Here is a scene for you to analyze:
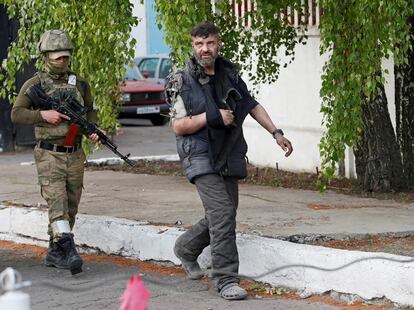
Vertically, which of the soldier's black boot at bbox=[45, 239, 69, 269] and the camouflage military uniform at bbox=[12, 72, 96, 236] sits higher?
the camouflage military uniform at bbox=[12, 72, 96, 236]

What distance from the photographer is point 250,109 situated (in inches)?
340

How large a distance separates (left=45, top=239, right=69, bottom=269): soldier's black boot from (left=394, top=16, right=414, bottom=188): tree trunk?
16.1 ft

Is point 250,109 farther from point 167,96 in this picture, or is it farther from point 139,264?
point 139,264

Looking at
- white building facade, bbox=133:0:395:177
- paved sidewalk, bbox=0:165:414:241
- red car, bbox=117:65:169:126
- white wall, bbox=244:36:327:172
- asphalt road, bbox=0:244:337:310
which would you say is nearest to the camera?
asphalt road, bbox=0:244:337:310

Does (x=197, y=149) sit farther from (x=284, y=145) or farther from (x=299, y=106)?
(x=299, y=106)

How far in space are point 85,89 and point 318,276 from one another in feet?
8.77

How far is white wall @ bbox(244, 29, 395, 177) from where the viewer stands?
1505 centimetres

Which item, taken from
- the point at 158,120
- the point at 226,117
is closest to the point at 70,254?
the point at 226,117

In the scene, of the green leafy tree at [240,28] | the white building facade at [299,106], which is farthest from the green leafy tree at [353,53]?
the white building facade at [299,106]

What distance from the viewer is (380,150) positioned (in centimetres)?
1290

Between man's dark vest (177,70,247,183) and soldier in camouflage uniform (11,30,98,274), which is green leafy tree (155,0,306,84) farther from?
man's dark vest (177,70,247,183)

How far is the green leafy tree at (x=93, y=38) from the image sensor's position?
11.1 m

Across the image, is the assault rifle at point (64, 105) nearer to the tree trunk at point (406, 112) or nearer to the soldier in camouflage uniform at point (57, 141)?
the soldier in camouflage uniform at point (57, 141)

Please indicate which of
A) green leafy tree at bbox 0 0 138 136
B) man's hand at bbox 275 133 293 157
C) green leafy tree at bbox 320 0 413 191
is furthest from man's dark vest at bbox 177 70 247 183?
green leafy tree at bbox 0 0 138 136
